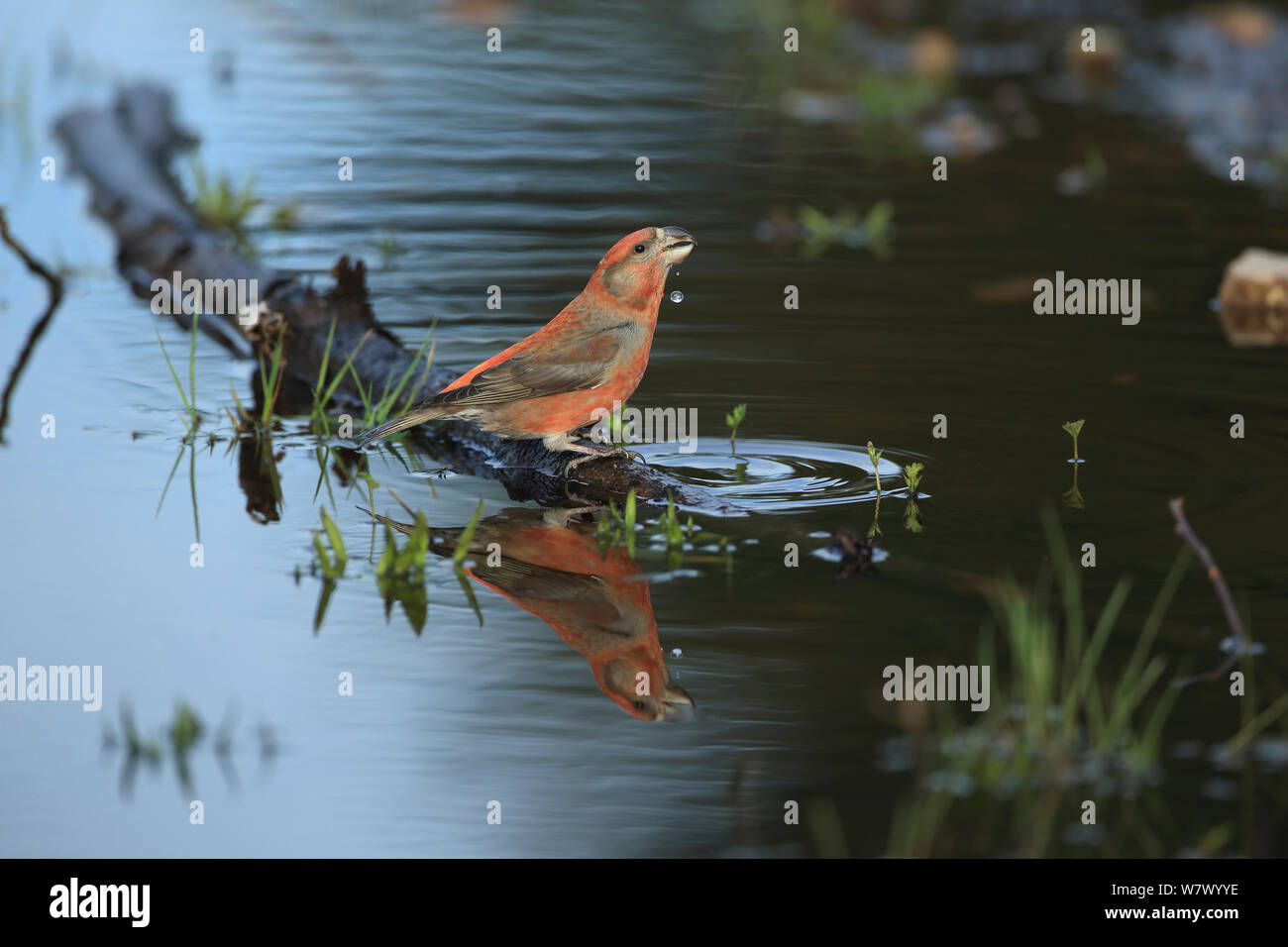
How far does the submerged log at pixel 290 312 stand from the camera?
6559 millimetres

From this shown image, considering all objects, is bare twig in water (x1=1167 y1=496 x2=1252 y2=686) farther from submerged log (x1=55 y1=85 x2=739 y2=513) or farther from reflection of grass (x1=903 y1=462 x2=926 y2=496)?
submerged log (x1=55 y1=85 x2=739 y2=513)

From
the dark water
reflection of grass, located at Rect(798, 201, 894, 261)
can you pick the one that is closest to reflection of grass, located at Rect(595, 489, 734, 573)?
the dark water

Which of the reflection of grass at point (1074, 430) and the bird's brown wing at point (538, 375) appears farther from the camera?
the bird's brown wing at point (538, 375)

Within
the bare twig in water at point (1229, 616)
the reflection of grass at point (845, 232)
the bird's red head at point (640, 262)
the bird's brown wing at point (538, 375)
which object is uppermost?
the reflection of grass at point (845, 232)

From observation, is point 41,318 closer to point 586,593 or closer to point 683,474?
point 683,474

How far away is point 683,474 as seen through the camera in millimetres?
6586

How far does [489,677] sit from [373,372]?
291 centimetres

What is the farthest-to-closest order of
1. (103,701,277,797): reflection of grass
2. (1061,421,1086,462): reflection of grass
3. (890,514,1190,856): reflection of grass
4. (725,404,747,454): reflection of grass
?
1. (725,404,747,454): reflection of grass
2. (1061,421,1086,462): reflection of grass
3. (103,701,277,797): reflection of grass
4. (890,514,1190,856): reflection of grass

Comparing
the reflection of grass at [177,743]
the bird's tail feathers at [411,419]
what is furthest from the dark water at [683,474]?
the bird's tail feathers at [411,419]

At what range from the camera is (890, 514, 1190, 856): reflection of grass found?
4055 mm

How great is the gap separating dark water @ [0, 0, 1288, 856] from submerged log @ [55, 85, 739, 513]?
26cm

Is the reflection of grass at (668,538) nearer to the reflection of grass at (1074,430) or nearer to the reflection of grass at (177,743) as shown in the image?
the reflection of grass at (1074,430)

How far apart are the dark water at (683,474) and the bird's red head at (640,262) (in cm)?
76

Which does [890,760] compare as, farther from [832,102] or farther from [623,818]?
[832,102]
